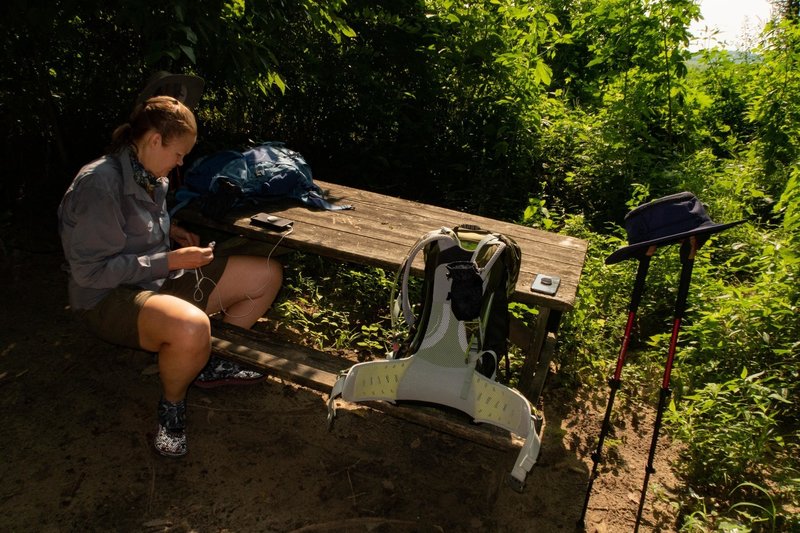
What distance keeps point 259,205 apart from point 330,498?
1.93m

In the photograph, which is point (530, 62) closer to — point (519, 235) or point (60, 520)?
point (519, 235)

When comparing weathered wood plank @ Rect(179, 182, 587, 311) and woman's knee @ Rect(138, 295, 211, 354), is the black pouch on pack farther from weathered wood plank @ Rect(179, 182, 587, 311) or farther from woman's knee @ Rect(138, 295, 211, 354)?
woman's knee @ Rect(138, 295, 211, 354)

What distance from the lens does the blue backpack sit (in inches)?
147

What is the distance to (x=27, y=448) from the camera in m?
3.18

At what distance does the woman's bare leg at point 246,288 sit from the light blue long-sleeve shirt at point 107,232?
59 centimetres

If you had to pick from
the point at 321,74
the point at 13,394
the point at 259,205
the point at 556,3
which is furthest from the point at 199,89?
the point at 556,3

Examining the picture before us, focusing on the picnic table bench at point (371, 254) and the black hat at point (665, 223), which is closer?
the black hat at point (665, 223)

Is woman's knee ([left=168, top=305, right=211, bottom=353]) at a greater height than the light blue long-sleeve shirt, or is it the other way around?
the light blue long-sleeve shirt

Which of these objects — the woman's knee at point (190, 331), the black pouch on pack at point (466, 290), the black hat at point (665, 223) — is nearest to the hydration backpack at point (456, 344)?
the black pouch on pack at point (466, 290)

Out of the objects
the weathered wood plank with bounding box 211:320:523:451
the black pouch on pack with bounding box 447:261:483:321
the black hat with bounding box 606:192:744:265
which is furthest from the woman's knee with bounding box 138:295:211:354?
the black hat with bounding box 606:192:744:265

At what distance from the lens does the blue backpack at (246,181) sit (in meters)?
3.73

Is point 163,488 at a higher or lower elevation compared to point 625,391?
lower

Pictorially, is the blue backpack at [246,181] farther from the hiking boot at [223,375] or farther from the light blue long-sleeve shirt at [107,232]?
the hiking boot at [223,375]

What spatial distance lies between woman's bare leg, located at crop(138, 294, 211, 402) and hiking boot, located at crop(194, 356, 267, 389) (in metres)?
0.71
